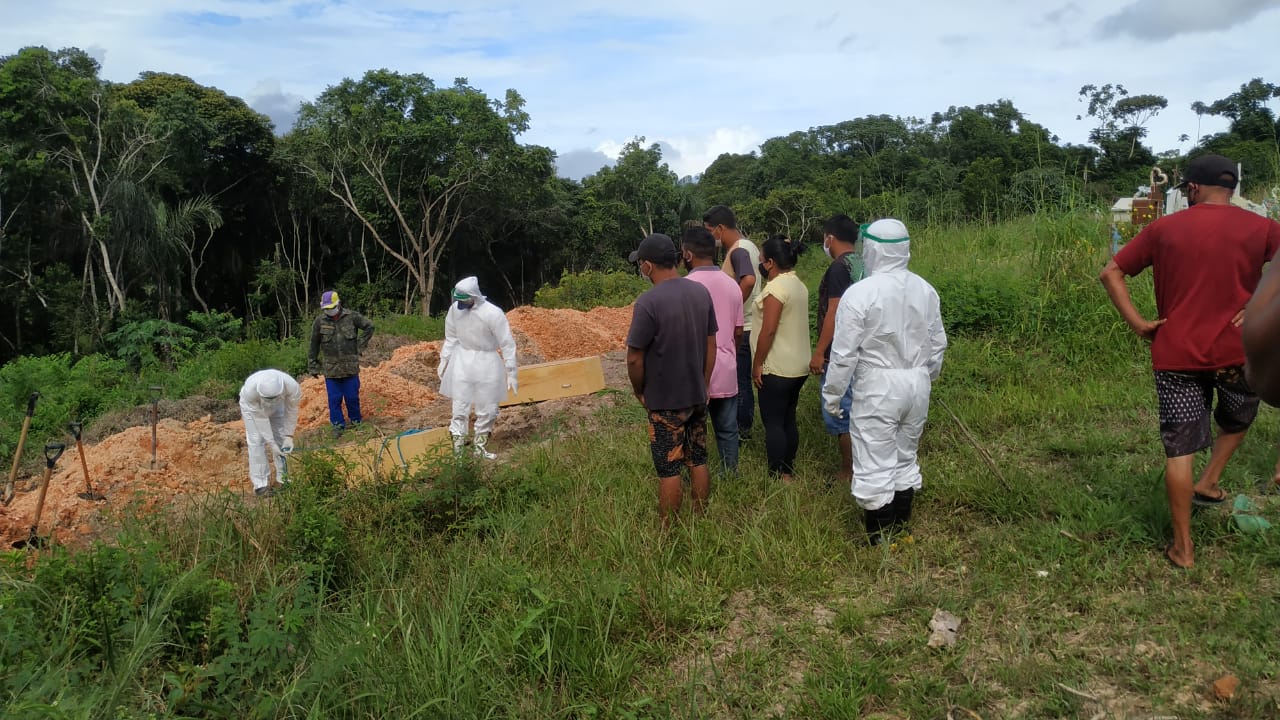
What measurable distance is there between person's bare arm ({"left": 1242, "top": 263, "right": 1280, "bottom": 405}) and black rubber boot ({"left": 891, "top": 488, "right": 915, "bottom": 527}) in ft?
9.26

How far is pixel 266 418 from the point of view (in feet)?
22.3

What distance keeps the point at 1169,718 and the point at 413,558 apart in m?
3.22

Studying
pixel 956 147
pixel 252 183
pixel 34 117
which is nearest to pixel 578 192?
pixel 252 183

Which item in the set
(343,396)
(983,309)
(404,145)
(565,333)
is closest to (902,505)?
(983,309)

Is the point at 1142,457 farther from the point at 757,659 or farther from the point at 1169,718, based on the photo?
the point at 757,659

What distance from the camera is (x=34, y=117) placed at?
18828mm

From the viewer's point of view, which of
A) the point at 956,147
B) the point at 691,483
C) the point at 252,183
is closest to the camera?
the point at 691,483

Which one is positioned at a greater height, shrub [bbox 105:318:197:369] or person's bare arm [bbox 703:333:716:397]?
person's bare arm [bbox 703:333:716:397]

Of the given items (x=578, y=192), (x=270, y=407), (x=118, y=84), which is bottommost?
(x=270, y=407)

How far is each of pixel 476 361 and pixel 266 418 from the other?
5.78ft

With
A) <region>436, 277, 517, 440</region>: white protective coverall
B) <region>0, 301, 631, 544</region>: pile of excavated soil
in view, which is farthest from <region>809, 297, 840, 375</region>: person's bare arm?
<region>436, 277, 517, 440</region>: white protective coverall

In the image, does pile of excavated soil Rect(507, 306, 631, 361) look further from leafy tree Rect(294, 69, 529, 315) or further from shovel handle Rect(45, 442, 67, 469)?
leafy tree Rect(294, 69, 529, 315)

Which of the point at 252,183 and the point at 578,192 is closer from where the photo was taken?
the point at 252,183

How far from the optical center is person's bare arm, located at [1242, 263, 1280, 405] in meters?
1.30
